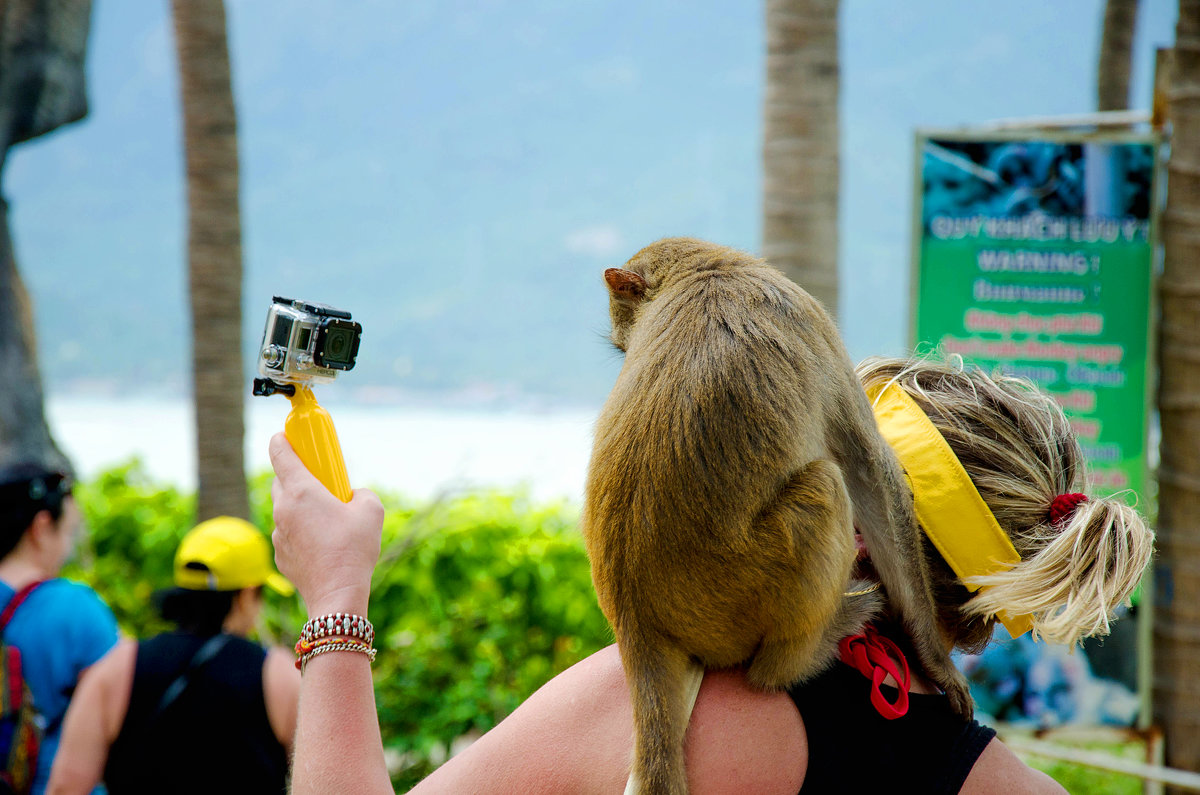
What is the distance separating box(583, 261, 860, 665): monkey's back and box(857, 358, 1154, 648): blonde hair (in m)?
0.24

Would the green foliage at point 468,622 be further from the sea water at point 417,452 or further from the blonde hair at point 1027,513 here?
the blonde hair at point 1027,513

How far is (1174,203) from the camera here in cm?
394

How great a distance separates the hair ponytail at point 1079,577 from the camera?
1355 millimetres

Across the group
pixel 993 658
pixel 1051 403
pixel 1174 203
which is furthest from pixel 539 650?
pixel 1051 403

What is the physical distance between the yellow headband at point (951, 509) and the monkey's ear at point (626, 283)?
622 millimetres

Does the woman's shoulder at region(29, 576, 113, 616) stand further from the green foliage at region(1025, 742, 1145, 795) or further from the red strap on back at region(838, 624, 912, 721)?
the green foliage at region(1025, 742, 1145, 795)

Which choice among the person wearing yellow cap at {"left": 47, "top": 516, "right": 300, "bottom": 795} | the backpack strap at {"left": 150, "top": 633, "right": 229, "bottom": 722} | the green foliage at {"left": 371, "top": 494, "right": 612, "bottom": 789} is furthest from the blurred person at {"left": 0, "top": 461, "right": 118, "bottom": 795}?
the green foliage at {"left": 371, "top": 494, "right": 612, "bottom": 789}

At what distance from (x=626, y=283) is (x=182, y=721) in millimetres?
2199

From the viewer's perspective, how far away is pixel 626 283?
6.61 ft

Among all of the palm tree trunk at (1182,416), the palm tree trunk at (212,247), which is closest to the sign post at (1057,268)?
the palm tree trunk at (1182,416)

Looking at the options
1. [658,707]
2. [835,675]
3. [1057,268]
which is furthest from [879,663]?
[1057,268]

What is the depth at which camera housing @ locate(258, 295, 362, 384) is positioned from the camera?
1.29 meters

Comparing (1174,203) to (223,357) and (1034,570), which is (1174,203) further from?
(223,357)

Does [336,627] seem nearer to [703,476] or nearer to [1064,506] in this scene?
[703,476]
